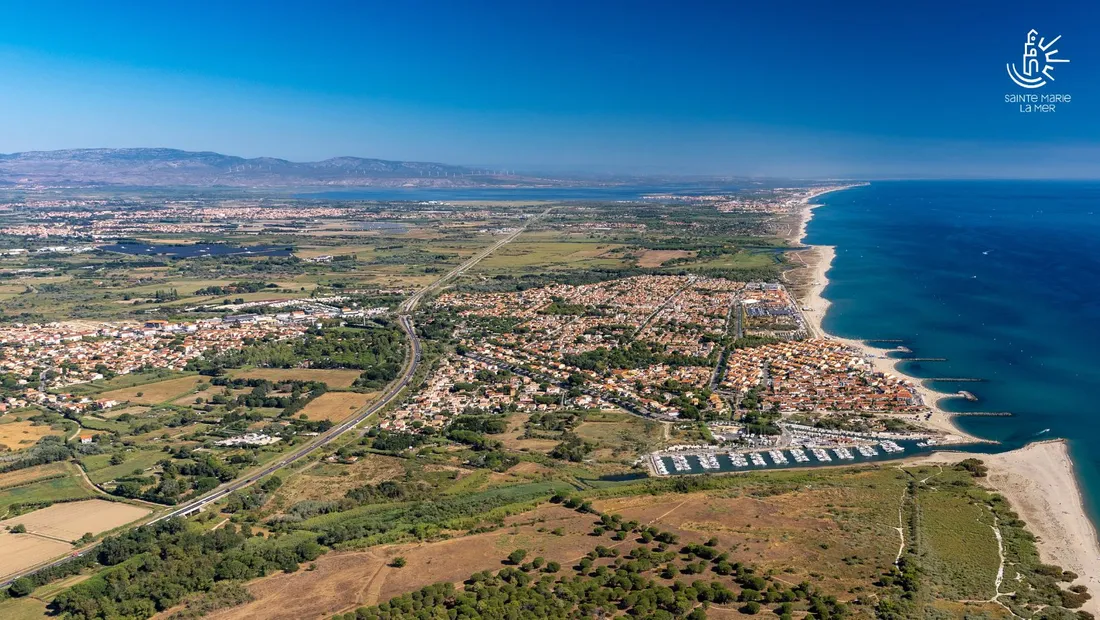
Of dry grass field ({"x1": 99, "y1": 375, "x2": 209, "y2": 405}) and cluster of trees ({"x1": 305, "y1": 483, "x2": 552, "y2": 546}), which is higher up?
dry grass field ({"x1": 99, "y1": 375, "x2": 209, "y2": 405})

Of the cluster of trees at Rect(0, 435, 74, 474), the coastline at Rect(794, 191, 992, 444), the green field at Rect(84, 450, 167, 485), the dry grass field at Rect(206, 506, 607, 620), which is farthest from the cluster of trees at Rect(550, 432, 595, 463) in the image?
the cluster of trees at Rect(0, 435, 74, 474)

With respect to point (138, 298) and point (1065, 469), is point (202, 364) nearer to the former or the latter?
point (138, 298)

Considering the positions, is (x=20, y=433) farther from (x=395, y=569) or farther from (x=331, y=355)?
(x=395, y=569)

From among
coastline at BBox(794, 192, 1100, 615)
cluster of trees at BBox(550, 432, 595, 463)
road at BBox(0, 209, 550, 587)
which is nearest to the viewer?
coastline at BBox(794, 192, 1100, 615)

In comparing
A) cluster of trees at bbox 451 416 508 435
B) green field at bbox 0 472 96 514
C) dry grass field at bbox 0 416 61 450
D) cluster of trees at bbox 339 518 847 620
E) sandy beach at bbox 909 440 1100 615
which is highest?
sandy beach at bbox 909 440 1100 615

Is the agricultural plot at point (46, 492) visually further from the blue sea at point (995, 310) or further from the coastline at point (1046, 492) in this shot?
the blue sea at point (995, 310)

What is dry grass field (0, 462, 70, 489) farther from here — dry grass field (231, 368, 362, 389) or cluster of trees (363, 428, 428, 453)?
dry grass field (231, 368, 362, 389)

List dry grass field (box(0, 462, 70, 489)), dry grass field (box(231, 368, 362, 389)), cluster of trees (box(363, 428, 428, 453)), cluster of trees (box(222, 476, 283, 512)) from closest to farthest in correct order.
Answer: cluster of trees (box(222, 476, 283, 512)), dry grass field (box(0, 462, 70, 489)), cluster of trees (box(363, 428, 428, 453)), dry grass field (box(231, 368, 362, 389))

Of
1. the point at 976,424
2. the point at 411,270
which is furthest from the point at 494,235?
the point at 976,424

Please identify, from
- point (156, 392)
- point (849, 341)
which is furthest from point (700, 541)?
point (156, 392)
